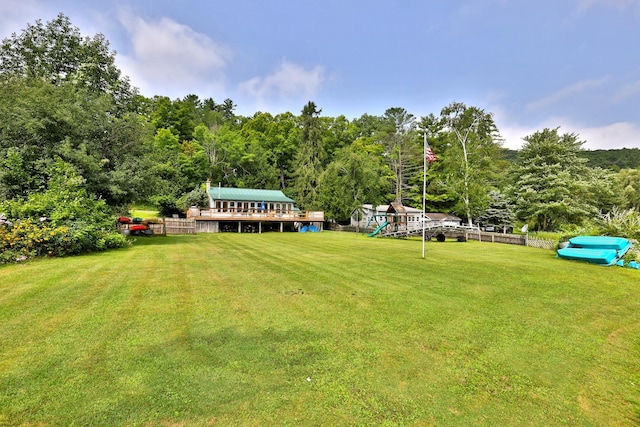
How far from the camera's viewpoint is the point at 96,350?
13.2 feet

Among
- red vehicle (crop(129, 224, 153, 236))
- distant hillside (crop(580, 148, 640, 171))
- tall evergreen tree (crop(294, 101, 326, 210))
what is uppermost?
distant hillside (crop(580, 148, 640, 171))

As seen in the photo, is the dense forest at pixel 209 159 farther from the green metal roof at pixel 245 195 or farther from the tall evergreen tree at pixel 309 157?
the green metal roof at pixel 245 195

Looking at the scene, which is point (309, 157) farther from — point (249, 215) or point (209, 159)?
point (209, 159)

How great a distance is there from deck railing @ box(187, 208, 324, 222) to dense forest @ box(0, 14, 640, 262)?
11.4 feet

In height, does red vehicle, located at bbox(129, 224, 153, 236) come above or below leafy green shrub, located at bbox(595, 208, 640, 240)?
below

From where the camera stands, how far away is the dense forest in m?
13.4

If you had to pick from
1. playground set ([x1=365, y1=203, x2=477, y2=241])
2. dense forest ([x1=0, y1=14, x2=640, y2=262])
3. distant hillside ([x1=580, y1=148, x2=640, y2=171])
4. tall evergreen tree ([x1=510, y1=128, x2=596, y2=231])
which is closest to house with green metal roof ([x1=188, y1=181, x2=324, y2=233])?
dense forest ([x1=0, y1=14, x2=640, y2=262])

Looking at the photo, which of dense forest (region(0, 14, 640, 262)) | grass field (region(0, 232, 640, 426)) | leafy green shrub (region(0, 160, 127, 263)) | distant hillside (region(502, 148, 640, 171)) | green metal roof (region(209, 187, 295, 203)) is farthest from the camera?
distant hillside (region(502, 148, 640, 171))

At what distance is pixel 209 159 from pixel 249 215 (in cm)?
1876

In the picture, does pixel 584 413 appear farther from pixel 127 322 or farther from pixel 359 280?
pixel 127 322

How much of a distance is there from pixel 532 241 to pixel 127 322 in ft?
66.8

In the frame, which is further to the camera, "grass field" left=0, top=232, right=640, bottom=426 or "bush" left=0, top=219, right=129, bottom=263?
"bush" left=0, top=219, right=129, bottom=263

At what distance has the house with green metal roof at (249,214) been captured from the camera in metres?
28.5

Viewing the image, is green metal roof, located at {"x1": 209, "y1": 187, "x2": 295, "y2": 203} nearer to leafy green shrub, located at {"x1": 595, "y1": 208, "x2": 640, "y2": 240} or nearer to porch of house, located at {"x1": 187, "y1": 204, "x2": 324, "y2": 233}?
porch of house, located at {"x1": 187, "y1": 204, "x2": 324, "y2": 233}
